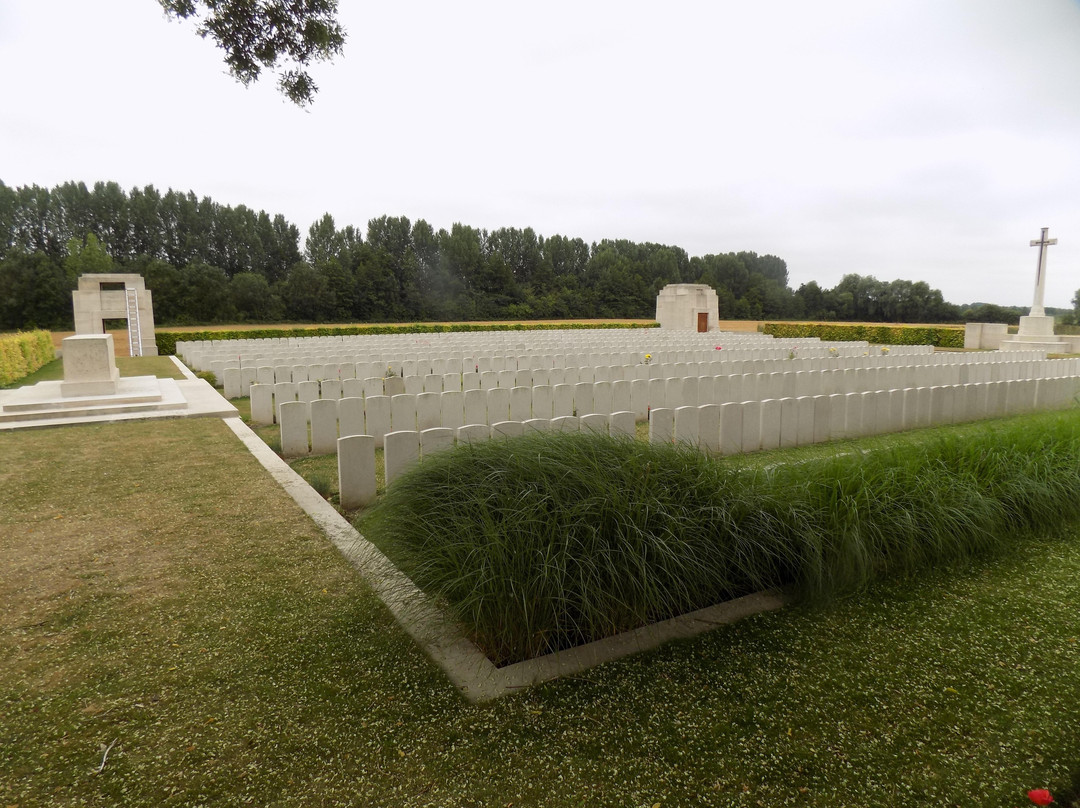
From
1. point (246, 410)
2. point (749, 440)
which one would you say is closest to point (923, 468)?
point (749, 440)

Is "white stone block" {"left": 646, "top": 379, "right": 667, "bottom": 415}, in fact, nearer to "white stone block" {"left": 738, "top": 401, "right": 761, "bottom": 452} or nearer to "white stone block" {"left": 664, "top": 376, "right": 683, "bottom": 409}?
"white stone block" {"left": 664, "top": 376, "right": 683, "bottom": 409}

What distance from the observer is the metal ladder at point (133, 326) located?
960 inches

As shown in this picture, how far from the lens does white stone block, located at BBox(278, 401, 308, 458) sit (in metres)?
6.26

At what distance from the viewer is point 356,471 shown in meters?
4.70

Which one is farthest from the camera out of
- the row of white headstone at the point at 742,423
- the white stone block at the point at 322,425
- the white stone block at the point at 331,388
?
the white stone block at the point at 331,388

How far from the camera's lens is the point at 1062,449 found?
4789mm

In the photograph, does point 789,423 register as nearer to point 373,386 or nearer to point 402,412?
point 402,412

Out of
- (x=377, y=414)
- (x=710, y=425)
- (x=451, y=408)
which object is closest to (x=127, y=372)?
(x=377, y=414)

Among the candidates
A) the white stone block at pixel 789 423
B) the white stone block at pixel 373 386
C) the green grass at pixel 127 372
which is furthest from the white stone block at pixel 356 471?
the green grass at pixel 127 372

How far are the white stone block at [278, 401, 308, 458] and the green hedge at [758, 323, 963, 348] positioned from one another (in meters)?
25.5

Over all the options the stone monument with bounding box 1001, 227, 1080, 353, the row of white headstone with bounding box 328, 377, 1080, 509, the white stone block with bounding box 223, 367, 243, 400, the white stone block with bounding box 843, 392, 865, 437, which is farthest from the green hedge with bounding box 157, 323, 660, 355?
the white stone block with bounding box 843, 392, 865, 437

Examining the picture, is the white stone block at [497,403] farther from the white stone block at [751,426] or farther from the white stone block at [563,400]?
the white stone block at [751,426]

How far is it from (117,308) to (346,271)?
22113mm

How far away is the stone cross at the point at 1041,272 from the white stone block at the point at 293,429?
25.8 m
